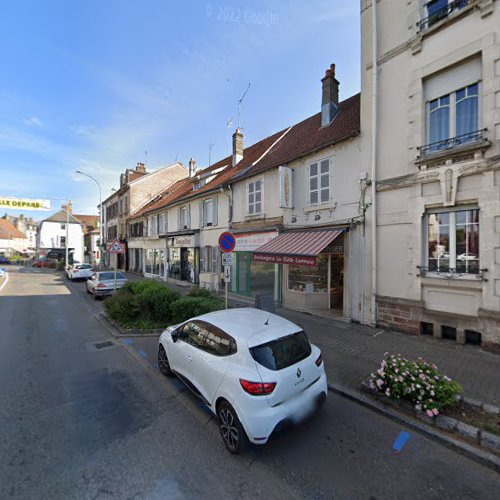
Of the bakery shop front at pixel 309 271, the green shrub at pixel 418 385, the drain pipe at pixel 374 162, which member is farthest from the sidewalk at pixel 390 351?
the bakery shop front at pixel 309 271

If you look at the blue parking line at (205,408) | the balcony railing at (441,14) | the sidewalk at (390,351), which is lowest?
the blue parking line at (205,408)

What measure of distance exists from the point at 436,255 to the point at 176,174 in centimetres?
2568

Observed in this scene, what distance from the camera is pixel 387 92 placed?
765 cm

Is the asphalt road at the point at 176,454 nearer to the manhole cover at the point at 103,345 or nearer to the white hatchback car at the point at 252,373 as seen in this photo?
the white hatchback car at the point at 252,373

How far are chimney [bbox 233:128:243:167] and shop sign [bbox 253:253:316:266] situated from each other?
8966 millimetres

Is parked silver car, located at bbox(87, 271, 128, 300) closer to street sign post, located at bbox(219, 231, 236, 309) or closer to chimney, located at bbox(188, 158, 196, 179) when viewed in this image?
street sign post, located at bbox(219, 231, 236, 309)

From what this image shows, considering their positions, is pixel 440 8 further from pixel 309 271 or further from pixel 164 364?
pixel 164 364

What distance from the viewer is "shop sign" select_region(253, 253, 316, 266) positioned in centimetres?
771

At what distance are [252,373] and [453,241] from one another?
6183 mm

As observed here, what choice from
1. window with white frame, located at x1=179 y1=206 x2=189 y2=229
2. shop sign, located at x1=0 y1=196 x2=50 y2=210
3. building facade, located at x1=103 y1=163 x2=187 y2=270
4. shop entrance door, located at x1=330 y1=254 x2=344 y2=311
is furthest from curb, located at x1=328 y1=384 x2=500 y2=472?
shop sign, located at x1=0 y1=196 x2=50 y2=210

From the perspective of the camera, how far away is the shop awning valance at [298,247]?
7871mm

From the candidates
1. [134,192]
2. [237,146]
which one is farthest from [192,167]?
[237,146]

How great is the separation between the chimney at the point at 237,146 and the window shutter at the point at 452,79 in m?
10.8

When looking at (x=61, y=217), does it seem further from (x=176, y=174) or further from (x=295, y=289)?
(x=295, y=289)
